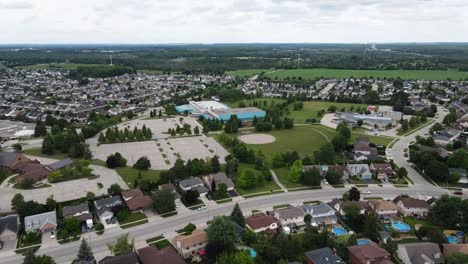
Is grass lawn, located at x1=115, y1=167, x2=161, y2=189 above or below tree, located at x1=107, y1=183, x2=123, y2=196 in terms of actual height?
below

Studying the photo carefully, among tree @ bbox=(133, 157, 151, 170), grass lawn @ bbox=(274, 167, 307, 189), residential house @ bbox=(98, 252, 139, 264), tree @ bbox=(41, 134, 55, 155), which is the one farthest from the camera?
tree @ bbox=(41, 134, 55, 155)

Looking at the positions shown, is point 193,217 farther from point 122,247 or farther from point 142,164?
point 142,164

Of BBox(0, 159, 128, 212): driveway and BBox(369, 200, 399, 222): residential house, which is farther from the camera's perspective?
BBox(0, 159, 128, 212): driveway

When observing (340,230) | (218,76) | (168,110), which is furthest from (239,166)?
(218,76)

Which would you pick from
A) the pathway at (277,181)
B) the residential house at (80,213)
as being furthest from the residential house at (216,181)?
the residential house at (80,213)

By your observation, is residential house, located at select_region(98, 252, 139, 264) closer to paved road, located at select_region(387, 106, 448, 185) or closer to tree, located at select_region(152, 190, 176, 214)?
tree, located at select_region(152, 190, 176, 214)

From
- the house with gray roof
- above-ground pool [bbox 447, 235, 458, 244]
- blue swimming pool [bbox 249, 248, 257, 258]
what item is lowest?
above-ground pool [bbox 447, 235, 458, 244]

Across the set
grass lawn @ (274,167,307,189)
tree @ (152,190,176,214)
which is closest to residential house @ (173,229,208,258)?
tree @ (152,190,176,214)

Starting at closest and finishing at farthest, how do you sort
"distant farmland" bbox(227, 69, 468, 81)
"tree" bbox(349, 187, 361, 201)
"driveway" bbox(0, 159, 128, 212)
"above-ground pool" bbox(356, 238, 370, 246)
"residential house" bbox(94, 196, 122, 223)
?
"above-ground pool" bbox(356, 238, 370, 246)
"residential house" bbox(94, 196, 122, 223)
"tree" bbox(349, 187, 361, 201)
"driveway" bbox(0, 159, 128, 212)
"distant farmland" bbox(227, 69, 468, 81)

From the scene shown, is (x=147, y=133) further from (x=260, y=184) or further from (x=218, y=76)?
(x=218, y=76)
